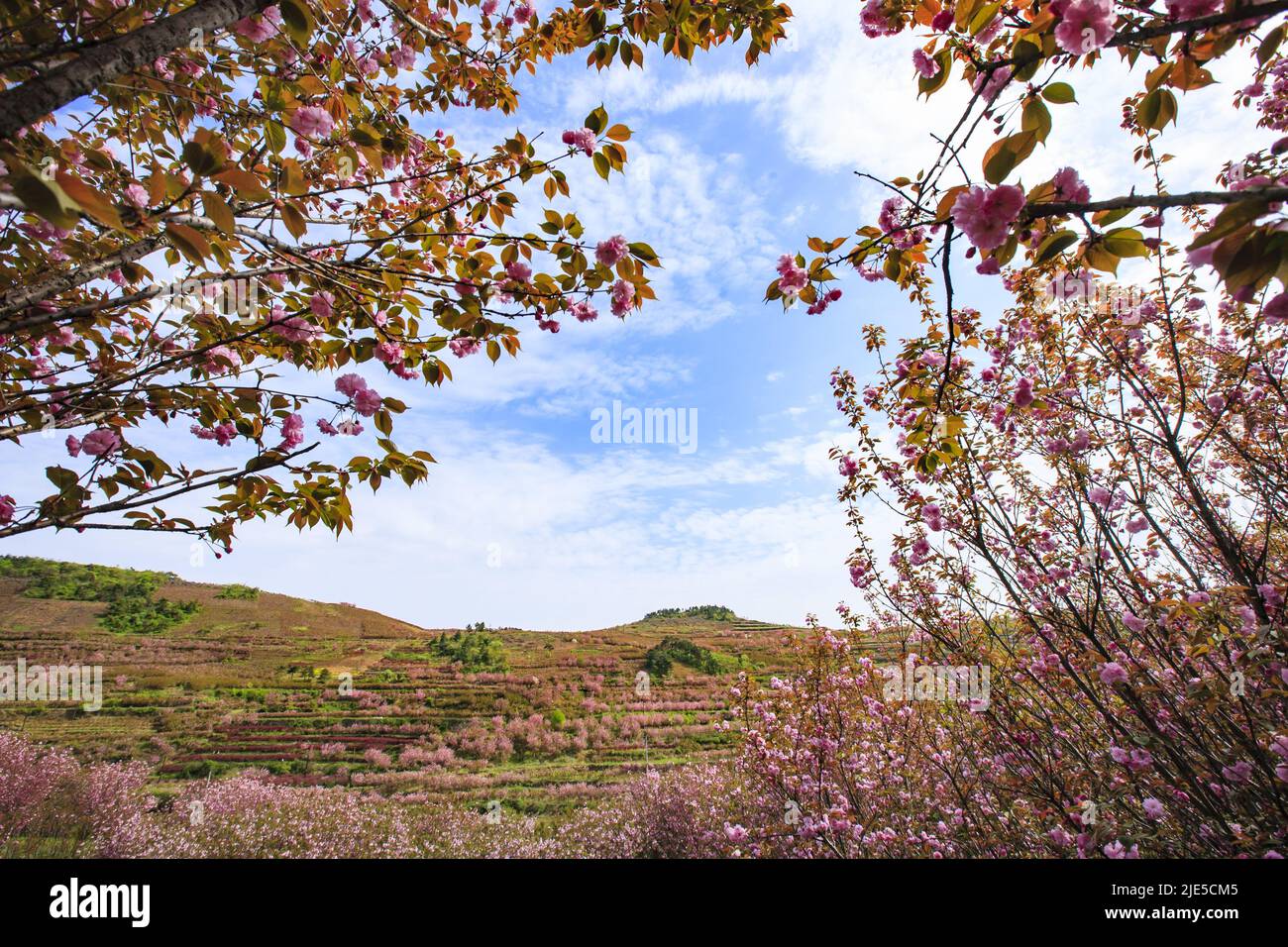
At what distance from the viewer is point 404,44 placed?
232 cm

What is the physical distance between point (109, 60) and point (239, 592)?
74.8 ft

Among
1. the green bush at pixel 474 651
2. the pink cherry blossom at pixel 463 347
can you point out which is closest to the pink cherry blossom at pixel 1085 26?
the pink cherry blossom at pixel 463 347

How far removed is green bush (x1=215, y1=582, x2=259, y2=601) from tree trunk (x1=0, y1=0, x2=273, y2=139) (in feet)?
72.0

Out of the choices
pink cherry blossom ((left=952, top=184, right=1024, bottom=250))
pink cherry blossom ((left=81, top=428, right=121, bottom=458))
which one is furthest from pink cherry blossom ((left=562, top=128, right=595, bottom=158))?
pink cherry blossom ((left=81, top=428, right=121, bottom=458))

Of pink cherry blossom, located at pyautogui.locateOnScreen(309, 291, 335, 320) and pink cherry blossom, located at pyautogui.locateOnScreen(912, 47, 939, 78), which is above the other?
pink cherry blossom, located at pyautogui.locateOnScreen(912, 47, 939, 78)

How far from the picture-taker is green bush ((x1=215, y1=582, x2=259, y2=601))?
57.9 ft

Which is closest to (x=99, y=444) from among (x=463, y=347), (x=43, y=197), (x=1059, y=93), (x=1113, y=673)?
(x=463, y=347)

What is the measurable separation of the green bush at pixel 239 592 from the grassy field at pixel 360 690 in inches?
2.9

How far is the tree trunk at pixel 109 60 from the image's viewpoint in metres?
0.91

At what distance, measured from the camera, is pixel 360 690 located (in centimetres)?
1329

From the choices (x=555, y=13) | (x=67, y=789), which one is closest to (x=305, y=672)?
(x=67, y=789)

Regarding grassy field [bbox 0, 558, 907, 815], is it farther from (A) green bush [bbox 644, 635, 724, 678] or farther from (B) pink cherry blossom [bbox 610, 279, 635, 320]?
(B) pink cherry blossom [bbox 610, 279, 635, 320]

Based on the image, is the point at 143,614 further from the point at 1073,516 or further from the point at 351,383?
the point at 1073,516

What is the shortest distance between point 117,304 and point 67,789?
9677 mm
